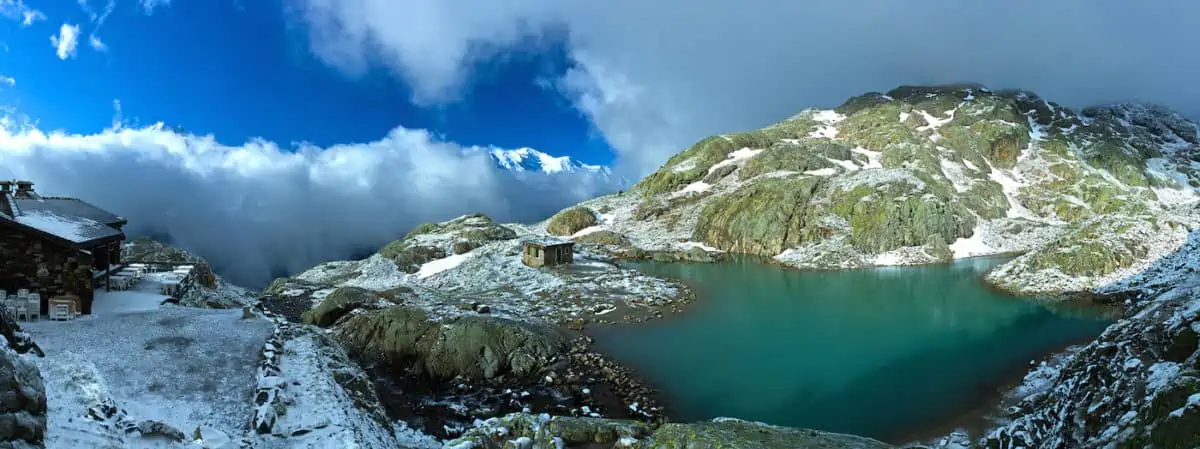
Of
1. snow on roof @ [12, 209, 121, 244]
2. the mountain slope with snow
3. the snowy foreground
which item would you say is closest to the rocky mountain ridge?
the mountain slope with snow

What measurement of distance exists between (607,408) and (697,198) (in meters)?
101

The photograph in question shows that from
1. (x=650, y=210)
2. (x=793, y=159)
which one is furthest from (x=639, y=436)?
(x=793, y=159)

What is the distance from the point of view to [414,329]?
3041cm

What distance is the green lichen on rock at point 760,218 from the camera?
91125 millimetres

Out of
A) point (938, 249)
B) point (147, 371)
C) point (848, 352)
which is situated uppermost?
point (938, 249)

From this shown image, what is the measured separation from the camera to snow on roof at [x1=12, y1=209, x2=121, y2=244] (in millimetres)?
20672

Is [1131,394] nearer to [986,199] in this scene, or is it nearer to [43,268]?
[43,268]

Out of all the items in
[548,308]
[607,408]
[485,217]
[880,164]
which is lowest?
[607,408]

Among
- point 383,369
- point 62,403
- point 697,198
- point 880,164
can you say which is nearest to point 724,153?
point 697,198

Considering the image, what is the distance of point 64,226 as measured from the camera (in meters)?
22.1

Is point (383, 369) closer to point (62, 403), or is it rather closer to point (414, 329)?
point (414, 329)

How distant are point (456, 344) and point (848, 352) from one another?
23.7 m

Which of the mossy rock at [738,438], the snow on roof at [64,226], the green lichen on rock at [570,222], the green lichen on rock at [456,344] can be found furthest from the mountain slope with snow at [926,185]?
the snow on roof at [64,226]

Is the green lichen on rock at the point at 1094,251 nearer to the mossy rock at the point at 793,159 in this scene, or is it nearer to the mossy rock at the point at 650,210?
the mossy rock at the point at 793,159
